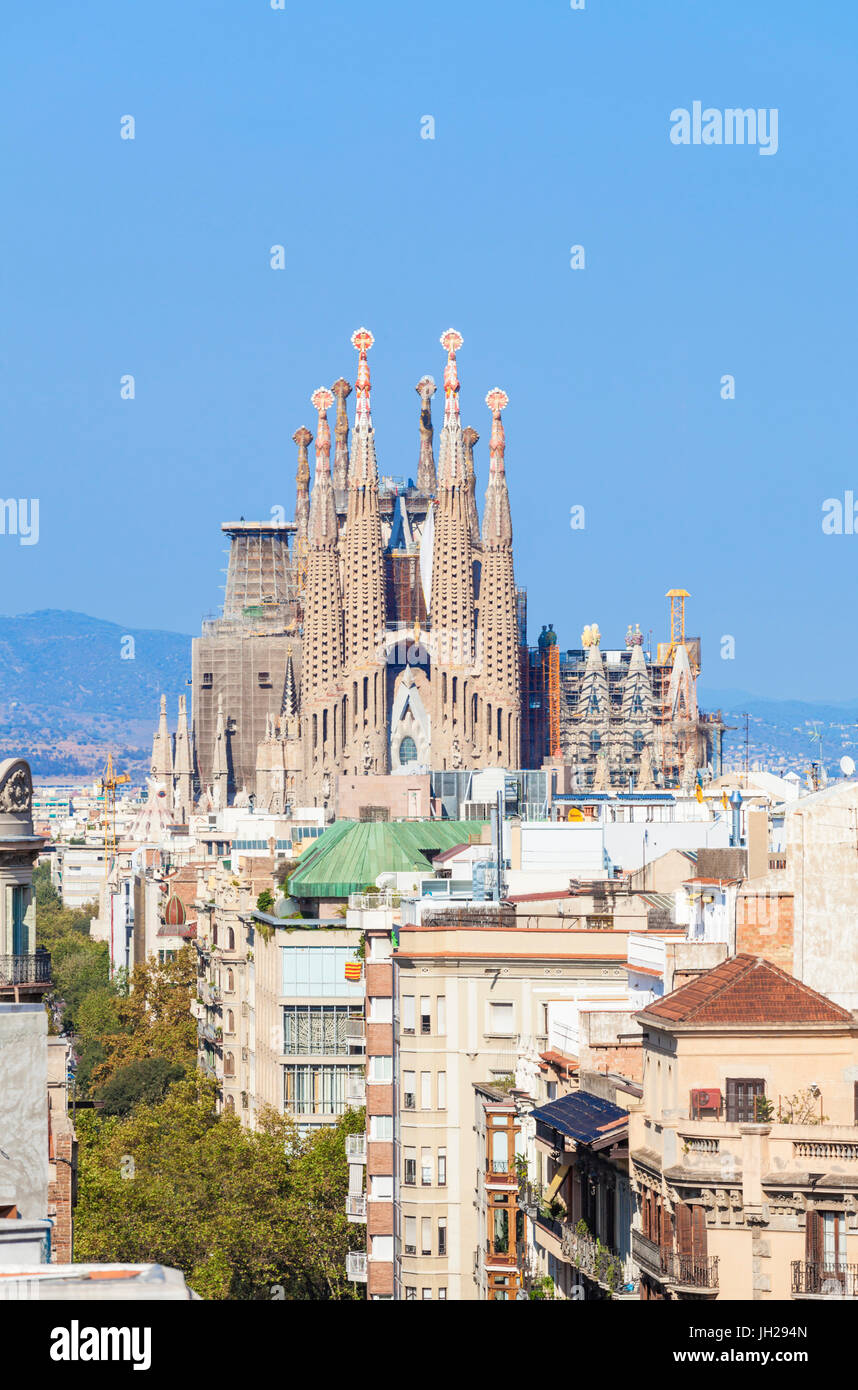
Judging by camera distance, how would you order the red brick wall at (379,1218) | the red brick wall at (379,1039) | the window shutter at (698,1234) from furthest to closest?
the red brick wall at (379,1039) < the red brick wall at (379,1218) < the window shutter at (698,1234)

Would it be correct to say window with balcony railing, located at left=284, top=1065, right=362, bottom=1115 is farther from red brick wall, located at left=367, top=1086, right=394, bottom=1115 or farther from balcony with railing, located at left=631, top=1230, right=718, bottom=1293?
balcony with railing, located at left=631, top=1230, right=718, bottom=1293

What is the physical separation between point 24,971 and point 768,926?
966cm

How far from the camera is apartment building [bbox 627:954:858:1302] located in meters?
22.6

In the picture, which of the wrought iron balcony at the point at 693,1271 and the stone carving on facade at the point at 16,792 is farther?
the stone carving on facade at the point at 16,792

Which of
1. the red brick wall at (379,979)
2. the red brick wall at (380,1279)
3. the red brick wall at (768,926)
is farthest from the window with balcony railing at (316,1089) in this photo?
the red brick wall at (768,926)

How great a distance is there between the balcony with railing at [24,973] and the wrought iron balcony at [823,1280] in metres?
A: 13.1

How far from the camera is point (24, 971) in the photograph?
33.4 meters

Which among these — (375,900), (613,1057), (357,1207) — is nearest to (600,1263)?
(613,1057)

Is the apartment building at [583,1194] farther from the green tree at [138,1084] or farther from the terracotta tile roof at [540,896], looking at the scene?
the green tree at [138,1084]

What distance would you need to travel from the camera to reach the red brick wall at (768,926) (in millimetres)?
28703

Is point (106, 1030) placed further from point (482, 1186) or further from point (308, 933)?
point (482, 1186)

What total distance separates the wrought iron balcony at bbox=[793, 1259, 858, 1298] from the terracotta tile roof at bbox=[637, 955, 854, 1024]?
9.03ft

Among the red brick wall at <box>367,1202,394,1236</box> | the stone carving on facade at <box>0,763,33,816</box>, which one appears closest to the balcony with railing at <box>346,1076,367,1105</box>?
the red brick wall at <box>367,1202,394,1236</box>
